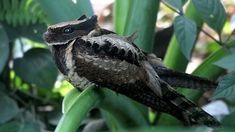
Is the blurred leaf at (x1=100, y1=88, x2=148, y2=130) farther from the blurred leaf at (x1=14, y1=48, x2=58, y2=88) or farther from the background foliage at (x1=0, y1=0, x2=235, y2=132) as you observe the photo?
the blurred leaf at (x1=14, y1=48, x2=58, y2=88)

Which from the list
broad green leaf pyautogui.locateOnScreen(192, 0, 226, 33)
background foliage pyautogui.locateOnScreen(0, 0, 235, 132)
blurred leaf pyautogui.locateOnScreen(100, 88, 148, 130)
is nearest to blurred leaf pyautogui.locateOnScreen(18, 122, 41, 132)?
background foliage pyautogui.locateOnScreen(0, 0, 235, 132)

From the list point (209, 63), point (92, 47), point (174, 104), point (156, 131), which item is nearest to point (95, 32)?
point (92, 47)

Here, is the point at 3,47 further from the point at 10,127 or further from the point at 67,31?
the point at 67,31

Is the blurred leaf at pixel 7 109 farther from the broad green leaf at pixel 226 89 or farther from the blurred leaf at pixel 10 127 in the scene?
the broad green leaf at pixel 226 89

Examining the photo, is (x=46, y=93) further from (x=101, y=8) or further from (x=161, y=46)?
(x=101, y=8)

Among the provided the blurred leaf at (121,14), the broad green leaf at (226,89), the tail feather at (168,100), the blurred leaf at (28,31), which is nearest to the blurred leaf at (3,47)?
the blurred leaf at (28,31)

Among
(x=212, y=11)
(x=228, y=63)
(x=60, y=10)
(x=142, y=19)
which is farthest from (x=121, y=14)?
(x=228, y=63)
